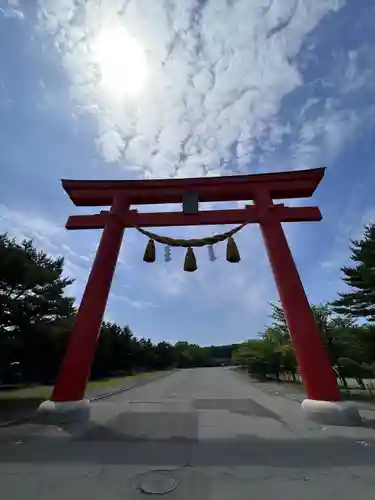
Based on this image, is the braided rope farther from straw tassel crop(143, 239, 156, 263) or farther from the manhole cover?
the manhole cover

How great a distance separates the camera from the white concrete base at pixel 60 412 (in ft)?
32.2

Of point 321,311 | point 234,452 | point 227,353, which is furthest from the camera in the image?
point 227,353

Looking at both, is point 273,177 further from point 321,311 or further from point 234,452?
point 321,311

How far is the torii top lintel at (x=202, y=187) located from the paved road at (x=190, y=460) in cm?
707

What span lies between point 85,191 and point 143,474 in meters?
9.55

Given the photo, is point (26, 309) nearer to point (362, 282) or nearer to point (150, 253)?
point (150, 253)

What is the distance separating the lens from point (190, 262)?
1212 cm

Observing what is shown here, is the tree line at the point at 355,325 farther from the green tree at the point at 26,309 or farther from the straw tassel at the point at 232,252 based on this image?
the green tree at the point at 26,309

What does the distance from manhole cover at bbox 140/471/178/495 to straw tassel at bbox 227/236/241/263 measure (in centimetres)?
751

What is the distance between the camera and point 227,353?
140 meters

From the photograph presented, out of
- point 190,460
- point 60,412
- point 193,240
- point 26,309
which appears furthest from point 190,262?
point 26,309

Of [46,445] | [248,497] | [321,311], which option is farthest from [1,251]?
[321,311]

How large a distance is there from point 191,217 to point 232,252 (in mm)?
1816

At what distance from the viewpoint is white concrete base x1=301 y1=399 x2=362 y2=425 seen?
9.58 metres
